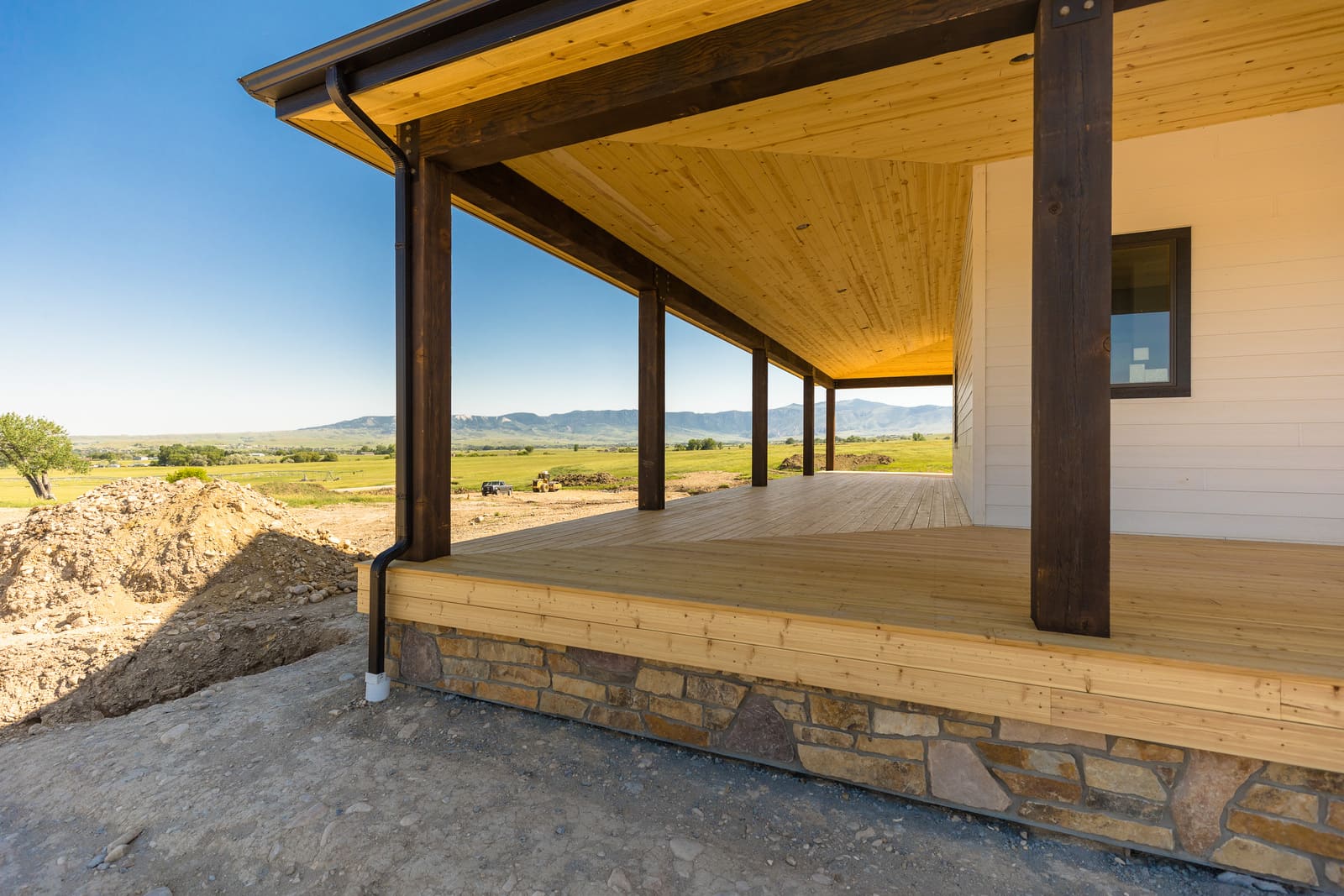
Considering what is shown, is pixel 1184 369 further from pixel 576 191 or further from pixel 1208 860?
pixel 576 191

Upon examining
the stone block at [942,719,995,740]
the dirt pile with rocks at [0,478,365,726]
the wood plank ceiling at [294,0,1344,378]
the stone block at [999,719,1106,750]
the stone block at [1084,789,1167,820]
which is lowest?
the dirt pile with rocks at [0,478,365,726]

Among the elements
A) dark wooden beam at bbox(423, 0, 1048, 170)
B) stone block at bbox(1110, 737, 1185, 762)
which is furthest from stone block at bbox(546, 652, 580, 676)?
dark wooden beam at bbox(423, 0, 1048, 170)

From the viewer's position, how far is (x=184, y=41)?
14008 mm

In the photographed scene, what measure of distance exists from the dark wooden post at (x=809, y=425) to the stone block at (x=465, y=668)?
9.36 meters

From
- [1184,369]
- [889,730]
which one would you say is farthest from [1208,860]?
[1184,369]

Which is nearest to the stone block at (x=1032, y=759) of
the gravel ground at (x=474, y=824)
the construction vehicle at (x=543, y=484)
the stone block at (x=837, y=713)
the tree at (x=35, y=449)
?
the gravel ground at (x=474, y=824)

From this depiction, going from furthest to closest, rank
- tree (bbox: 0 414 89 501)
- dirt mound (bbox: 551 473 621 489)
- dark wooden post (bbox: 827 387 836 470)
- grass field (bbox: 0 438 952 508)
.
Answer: dirt mound (bbox: 551 473 621 489) → dark wooden post (bbox: 827 387 836 470) → tree (bbox: 0 414 89 501) → grass field (bbox: 0 438 952 508)

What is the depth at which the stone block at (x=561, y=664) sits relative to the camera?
2.54 metres

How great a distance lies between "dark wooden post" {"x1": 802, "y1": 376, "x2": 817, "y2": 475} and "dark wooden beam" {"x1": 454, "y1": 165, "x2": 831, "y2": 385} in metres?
5.19

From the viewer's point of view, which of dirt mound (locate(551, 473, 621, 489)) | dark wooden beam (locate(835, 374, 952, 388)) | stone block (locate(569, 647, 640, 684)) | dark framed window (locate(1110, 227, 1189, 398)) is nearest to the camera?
stone block (locate(569, 647, 640, 684))

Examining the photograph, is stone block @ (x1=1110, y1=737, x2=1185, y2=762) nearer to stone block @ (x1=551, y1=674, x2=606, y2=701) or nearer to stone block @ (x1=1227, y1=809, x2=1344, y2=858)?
stone block @ (x1=1227, y1=809, x2=1344, y2=858)

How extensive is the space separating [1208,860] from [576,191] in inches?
179

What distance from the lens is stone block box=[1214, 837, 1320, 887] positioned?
1.50 meters

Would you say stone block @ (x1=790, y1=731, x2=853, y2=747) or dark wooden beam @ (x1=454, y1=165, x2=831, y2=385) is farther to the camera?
dark wooden beam @ (x1=454, y1=165, x2=831, y2=385)
